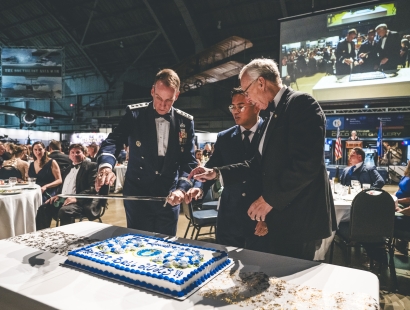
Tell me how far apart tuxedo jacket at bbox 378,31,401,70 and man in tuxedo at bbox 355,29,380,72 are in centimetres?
10

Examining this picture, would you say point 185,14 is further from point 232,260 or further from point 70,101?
point 70,101

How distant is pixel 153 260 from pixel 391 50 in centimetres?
622

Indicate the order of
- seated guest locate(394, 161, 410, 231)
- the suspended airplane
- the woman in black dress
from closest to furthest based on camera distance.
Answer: seated guest locate(394, 161, 410, 231) < the woman in black dress < the suspended airplane

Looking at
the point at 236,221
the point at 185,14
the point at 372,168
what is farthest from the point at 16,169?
the point at 185,14

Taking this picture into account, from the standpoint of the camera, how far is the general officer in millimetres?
1848

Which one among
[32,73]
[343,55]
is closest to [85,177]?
[343,55]

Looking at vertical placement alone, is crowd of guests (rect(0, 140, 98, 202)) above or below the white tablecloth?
above

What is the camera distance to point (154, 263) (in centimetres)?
108

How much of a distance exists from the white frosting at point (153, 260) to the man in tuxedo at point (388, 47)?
234 inches

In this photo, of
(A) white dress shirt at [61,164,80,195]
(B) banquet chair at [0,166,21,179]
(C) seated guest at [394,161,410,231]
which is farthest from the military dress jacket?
(B) banquet chair at [0,166,21,179]

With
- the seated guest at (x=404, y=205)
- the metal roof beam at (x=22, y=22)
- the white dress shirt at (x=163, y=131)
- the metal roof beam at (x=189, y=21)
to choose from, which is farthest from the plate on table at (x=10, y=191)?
the metal roof beam at (x=22, y=22)

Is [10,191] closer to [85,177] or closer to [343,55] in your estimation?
[85,177]

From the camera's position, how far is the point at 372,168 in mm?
A: 4844

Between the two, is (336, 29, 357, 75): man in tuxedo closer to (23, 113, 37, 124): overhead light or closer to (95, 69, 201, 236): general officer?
(95, 69, 201, 236): general officer
